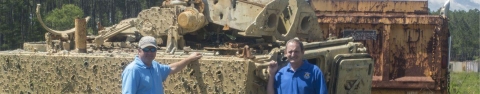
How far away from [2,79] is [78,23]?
45.5 inches

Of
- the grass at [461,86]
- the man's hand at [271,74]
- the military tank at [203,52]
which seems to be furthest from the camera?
the grass at [461,86]

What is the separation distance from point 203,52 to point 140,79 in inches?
62.7

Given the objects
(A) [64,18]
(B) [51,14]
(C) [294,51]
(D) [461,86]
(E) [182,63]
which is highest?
(B) [51,14]

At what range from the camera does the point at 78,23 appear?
754cm

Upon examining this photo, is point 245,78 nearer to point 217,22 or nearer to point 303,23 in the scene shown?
point 217,22

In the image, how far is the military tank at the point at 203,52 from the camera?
6.43 metres

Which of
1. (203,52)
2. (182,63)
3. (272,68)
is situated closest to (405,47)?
(203,52)

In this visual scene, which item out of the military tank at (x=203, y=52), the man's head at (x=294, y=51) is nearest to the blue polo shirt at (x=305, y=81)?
the man's head at (x=294, y=51)

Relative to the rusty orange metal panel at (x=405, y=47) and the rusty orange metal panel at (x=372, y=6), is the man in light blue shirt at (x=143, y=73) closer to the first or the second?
the rusty orange metal panel at (x=405, y=47)

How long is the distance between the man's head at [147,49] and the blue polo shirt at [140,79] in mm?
49

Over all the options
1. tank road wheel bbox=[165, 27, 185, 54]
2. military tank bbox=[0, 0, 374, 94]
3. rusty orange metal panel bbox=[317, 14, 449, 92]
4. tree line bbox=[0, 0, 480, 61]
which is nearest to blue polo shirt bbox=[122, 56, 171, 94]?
military tank bbox=[0, 0, 374, 94]

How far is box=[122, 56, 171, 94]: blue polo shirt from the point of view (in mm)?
5375

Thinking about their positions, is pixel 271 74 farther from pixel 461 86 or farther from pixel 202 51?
pixel 461 86

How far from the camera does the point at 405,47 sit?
451 inches
